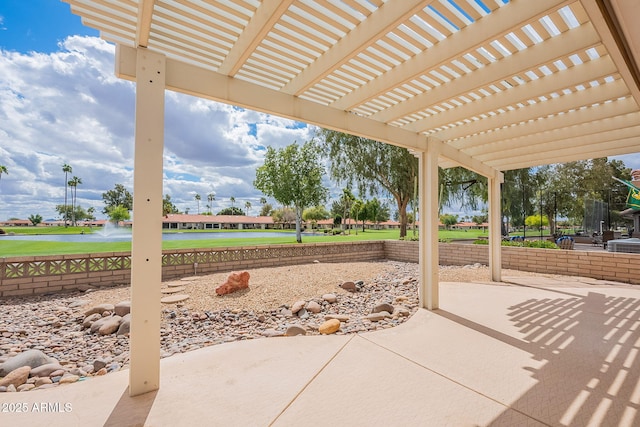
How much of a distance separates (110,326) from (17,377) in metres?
1.67

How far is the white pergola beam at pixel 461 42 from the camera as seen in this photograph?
2.12 m

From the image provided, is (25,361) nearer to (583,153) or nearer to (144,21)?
(144,21)

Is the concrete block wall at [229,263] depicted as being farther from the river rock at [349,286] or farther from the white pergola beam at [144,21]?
the white pergola beam at [144,21]

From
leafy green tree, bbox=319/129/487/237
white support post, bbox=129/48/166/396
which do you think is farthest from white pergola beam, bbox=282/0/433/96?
leafy green tree, bbox=319/129/487/237

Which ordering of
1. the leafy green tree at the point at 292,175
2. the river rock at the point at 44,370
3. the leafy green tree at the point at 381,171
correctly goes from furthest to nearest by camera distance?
the leafy green tree at the point at 292,175
the leafy green tree at the point at 381,171
the river rock at the point at 44,370

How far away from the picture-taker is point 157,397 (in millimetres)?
2256

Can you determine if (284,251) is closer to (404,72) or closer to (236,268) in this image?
(236,268)

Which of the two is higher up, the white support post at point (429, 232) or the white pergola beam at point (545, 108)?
the white pergola beam at point (545, 108)

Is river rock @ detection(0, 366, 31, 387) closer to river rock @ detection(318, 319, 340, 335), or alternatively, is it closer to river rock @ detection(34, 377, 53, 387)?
river rock @ detection(34, 377, 53, 387)

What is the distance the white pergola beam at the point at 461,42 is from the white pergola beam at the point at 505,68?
70cm

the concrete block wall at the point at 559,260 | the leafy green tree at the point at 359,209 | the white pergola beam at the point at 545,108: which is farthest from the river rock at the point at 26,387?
the leafy green tree at the point at 359,209

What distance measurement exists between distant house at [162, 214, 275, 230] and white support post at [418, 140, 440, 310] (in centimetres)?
5450

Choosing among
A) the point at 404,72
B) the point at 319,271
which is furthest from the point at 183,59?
the point at 319,271

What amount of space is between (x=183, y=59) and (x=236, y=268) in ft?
26.6
